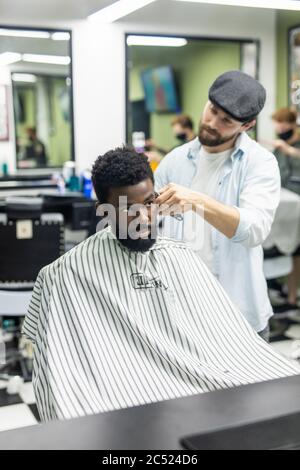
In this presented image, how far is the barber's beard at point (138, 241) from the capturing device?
5.19 ft

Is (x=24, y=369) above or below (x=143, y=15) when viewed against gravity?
below

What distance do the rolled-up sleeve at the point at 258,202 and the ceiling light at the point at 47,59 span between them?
2680mm

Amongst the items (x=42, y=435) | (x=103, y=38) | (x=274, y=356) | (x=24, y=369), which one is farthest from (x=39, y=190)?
(x=42, y=435)

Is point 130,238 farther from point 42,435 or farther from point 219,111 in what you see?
point 42,435

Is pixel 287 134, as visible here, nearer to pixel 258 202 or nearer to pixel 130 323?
pixel 258 202

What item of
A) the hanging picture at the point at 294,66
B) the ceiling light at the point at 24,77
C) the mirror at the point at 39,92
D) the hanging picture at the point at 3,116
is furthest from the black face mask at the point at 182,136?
the hanging picture at the point at 3,116

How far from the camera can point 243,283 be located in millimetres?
1890

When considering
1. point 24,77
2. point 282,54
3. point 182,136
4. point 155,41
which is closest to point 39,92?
point 24,77

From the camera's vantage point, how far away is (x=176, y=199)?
5.24 feet

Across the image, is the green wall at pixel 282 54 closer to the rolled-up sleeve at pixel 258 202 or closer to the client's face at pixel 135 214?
the rolled-up sleeve at pixel 258 202

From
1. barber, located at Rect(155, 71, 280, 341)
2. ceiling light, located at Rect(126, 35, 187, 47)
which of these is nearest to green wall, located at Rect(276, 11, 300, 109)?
ceiling light, located at Rect(126, 35, 187, 47)

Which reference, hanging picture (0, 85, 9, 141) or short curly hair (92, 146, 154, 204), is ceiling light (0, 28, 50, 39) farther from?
short curly hair (92, 146, 154, 204)

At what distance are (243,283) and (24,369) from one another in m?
1.69

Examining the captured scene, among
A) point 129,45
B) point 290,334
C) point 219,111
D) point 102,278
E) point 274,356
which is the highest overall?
point 129,45
